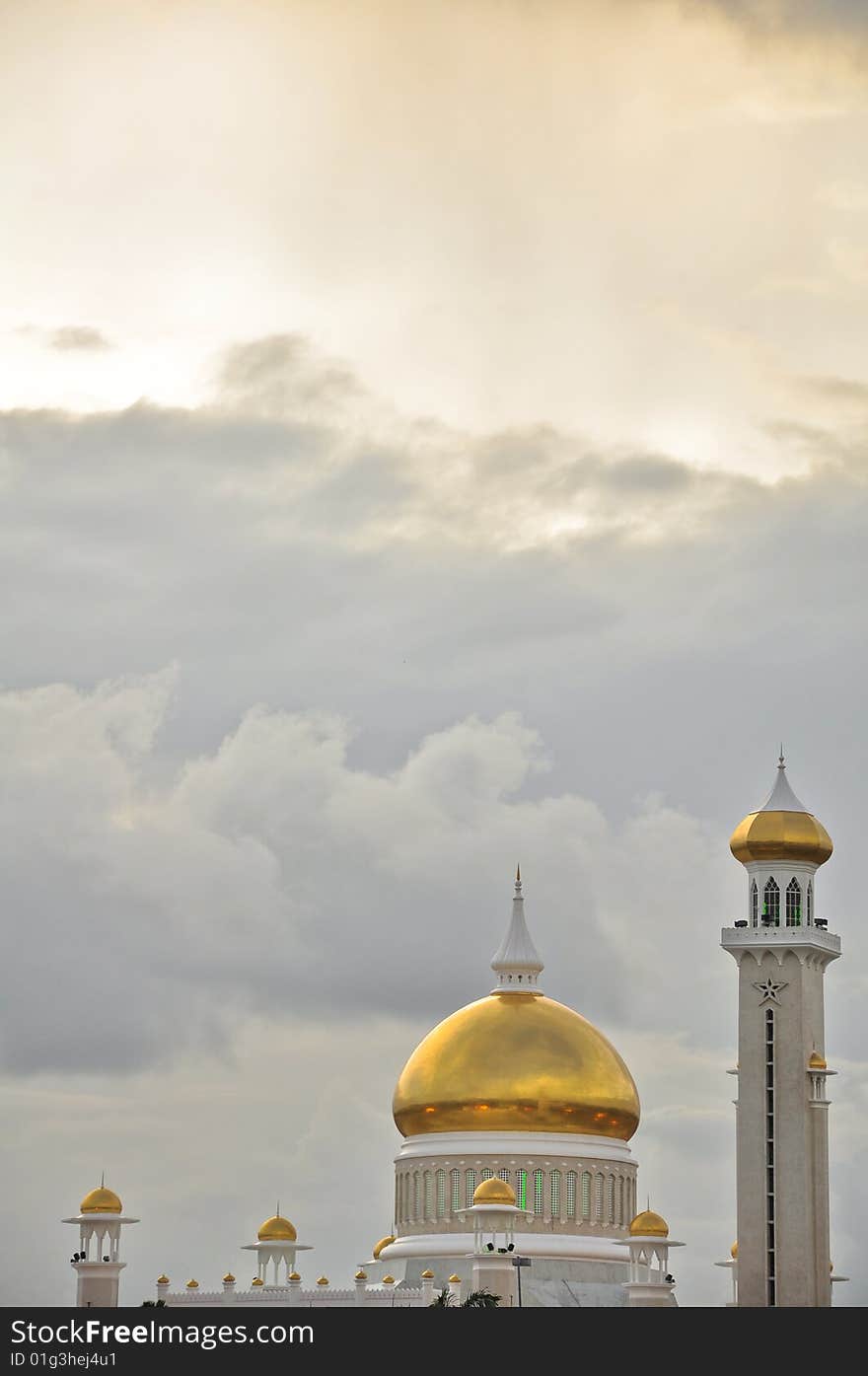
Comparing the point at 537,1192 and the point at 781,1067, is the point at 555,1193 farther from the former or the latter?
the point at 781,1067

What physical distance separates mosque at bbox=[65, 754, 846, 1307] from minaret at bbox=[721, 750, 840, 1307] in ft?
0.19

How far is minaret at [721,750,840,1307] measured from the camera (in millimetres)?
93938

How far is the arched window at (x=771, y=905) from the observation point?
96812 millimetres

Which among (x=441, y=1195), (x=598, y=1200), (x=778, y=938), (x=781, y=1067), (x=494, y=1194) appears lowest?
(x=494, y=1194)

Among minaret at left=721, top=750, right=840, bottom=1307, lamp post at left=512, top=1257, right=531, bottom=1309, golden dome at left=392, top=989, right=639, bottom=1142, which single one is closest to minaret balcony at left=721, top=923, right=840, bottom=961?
minaret at left=721, top=750, right=840, bottom=1307

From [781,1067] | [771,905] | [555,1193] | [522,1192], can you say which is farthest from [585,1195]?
[771,905]

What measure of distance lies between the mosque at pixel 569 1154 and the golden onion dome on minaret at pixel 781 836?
0.06 m

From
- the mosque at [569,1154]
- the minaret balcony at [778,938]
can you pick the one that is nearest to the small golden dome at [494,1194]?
the mosque at [569,1154]

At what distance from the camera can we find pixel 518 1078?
101000 millimetres

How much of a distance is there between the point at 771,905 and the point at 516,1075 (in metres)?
9.95

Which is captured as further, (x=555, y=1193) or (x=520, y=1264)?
(x=555, y=1193)
